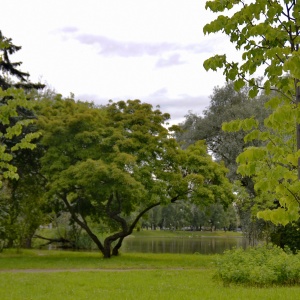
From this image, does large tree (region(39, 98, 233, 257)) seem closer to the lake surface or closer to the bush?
the bush

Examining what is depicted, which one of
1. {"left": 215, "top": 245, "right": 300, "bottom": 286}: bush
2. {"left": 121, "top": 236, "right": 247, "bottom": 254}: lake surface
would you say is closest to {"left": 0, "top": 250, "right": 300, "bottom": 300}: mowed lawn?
{"left": 215, "top": 245, "right": 300, "bottom": 286}: bush

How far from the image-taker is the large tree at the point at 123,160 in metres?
20.8

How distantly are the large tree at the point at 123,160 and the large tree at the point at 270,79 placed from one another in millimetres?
15579

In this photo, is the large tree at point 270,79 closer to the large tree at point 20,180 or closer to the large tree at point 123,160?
the large tree at point 123,160

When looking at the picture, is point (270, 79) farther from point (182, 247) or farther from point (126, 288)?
point (182, 247)

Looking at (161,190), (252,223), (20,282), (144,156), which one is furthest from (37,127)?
(252,223)

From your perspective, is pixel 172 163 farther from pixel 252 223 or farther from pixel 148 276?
pixel 148 276

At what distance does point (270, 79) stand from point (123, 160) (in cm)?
1621

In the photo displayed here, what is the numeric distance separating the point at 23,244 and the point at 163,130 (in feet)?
49.3

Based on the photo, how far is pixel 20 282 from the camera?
41.5ft

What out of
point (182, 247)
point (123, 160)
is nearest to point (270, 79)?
point (123, 160)

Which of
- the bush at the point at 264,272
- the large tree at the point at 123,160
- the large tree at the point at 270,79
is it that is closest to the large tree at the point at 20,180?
the large tree at the point at 123,160

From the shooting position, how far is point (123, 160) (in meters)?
20.6

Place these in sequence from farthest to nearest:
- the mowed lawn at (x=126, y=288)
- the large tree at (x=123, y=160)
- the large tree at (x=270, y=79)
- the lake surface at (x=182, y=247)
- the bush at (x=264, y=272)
Result: the lake surface at (x=182, y=247) < the large tree at (x=123, y=160) < the bush at (x=264, y=272) < the mowed lawn at (x=126, y=288) < the large tree at (x=270, y=79)
